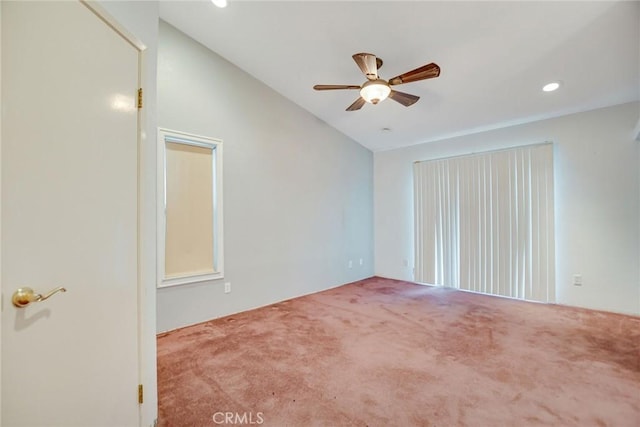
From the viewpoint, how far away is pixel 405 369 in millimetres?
2145

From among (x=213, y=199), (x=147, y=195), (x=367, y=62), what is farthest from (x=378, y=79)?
(x=213, y=199)

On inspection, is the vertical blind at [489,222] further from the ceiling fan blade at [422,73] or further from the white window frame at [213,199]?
the white window frame at [213,199]

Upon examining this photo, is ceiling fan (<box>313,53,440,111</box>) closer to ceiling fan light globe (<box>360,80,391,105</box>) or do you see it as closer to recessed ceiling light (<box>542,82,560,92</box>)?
ceiling fan light globe (<box>360,80,391,105</box>)

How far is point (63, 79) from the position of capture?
1069 mm

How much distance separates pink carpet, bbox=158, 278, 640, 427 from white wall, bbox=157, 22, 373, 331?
15.5 inches

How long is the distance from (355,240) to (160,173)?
132 inches

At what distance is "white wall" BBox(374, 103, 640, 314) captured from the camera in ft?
10.5

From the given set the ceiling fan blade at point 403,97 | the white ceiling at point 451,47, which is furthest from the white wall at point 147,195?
the ceiling fan blade at point 403,97

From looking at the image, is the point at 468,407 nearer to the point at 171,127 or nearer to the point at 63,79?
the point at 63,79

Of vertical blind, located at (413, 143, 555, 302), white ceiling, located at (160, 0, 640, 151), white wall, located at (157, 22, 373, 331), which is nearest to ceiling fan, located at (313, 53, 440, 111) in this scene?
white ceiling, located at (160, 0, 640, 151)

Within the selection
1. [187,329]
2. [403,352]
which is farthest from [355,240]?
[187,329]

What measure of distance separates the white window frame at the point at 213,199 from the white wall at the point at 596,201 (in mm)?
4040

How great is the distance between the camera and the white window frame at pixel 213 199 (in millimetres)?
2840

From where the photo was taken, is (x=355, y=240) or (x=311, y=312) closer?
(x=311, y=312)
